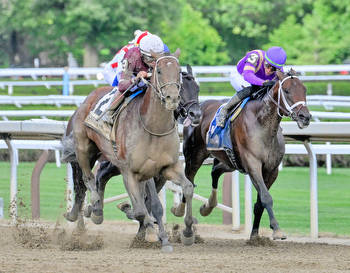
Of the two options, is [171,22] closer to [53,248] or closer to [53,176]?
[53,176]

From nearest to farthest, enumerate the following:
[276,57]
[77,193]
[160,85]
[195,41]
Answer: [160,85] → [276,57] → [77,193] → [195,41]

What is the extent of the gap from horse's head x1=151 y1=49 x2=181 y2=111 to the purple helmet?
140 cm

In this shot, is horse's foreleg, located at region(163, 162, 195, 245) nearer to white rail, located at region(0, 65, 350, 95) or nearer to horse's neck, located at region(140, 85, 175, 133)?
horse's neck, located at region(140, 85, 175, 133)

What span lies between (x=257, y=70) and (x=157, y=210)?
1.75 meters

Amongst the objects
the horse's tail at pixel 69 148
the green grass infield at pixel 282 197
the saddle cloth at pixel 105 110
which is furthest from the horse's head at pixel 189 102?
the green grass infield at pixel 282 197

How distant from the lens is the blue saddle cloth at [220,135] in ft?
28.5

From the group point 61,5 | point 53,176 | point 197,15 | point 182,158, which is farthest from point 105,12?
point 182,158

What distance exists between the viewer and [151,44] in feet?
25.1

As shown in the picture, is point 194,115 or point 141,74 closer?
point 194,115

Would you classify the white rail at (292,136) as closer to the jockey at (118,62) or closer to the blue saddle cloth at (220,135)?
the blue saddle cloth at (220,135)

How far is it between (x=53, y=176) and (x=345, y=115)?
4332 millimetres

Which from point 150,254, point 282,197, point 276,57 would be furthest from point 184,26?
point 150,254

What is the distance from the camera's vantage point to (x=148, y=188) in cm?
811

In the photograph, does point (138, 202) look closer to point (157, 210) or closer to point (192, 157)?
point (157, 210)
